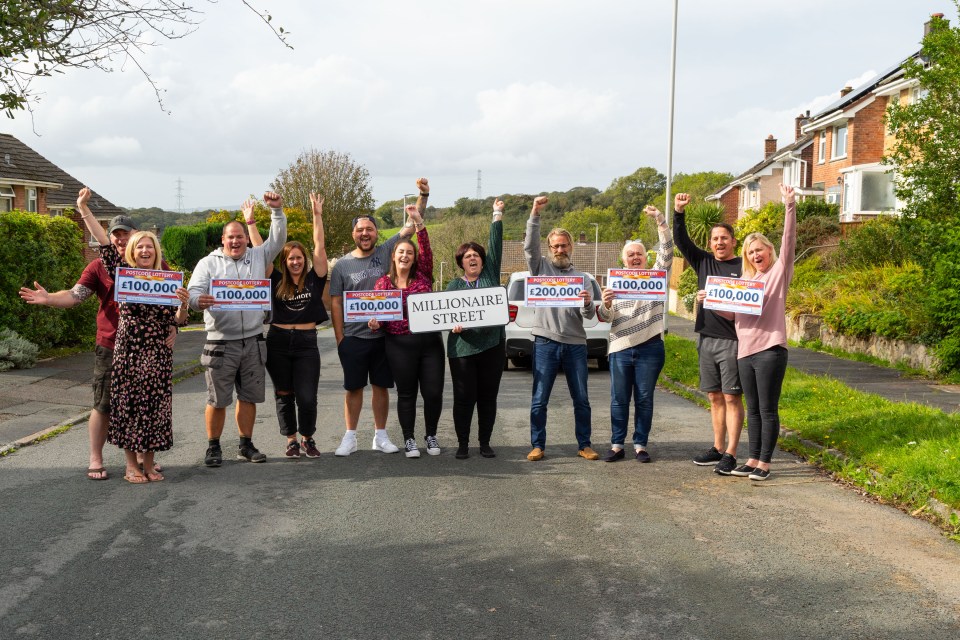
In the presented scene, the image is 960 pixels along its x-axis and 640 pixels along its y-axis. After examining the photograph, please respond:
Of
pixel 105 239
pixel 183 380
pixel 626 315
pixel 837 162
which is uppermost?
pixel 837 162

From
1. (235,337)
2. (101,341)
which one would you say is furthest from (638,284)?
(101,341)

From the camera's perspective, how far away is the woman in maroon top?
7.92 m

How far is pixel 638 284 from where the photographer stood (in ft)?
25.9

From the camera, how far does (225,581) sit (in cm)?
483

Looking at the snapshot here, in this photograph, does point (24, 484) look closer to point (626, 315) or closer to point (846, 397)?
point (626, 315)

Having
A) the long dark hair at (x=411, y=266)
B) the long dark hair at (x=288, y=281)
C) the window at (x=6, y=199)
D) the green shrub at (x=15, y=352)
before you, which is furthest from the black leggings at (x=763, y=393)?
the window at (x=6, y=199)

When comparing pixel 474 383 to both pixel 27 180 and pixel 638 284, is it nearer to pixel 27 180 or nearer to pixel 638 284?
pixel 638 284

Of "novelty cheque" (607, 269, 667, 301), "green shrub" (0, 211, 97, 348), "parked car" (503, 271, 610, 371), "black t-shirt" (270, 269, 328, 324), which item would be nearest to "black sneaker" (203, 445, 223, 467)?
"black t-shirt" (270, 269, 328, 324)

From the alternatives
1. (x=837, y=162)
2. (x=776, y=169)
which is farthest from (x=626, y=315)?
(x=776, y=169)

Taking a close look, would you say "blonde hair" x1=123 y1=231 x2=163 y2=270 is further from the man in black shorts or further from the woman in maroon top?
the man in black shorts

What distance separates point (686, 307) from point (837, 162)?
13181 mm

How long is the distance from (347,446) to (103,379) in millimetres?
2202

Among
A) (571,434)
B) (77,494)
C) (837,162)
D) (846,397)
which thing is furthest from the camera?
(837,162)

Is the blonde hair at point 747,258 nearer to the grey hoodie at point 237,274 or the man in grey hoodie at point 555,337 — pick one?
the man in grey hoodie at point 555,337
